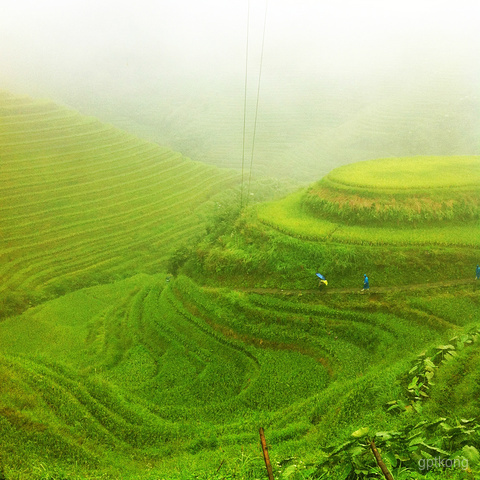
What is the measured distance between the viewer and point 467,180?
343 inches

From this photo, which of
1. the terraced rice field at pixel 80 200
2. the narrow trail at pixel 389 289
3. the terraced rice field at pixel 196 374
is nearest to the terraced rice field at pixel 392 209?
the narrow trail at pixel 389 289

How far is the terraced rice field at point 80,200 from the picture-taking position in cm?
1094

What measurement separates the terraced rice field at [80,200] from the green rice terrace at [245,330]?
0.08 metres

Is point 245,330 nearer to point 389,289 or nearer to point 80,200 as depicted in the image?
point 389,289

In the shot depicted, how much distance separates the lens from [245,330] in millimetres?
6949

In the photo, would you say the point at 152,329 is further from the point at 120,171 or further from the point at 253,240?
the point at 120,171

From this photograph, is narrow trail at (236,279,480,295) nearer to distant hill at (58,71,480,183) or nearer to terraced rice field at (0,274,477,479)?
terraced rice field at (0,274,477,479)

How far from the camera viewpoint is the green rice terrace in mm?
3562

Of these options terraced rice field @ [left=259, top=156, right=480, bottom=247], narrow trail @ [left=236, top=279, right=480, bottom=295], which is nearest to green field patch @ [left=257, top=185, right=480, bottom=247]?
terraced rice field @ [left=259, top=156, right=480, bottom=247]

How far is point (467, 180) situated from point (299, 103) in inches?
829

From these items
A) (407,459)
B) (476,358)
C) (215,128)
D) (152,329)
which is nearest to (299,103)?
(215,128)

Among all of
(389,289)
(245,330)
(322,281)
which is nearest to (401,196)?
(389,289)

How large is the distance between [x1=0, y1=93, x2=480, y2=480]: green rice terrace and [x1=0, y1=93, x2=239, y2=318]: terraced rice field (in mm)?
81

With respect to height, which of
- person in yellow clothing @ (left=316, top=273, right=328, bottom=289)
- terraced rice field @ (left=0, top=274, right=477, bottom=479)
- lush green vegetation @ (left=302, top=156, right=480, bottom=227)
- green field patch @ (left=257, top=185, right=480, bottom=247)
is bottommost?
terraced rice field @ (left=0, top=274, right=477, bottom=479)
